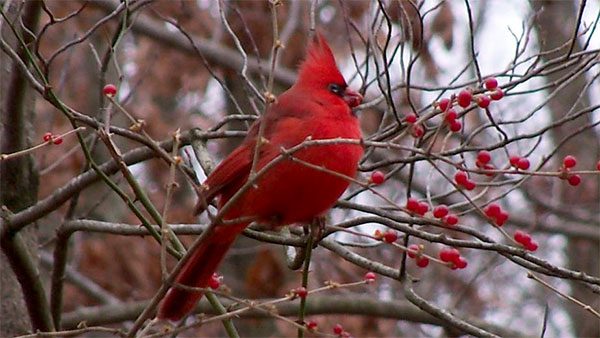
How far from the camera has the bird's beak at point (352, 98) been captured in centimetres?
312

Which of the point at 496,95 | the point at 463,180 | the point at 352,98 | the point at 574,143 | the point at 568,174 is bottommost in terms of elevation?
the point at 568,174

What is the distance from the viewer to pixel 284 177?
8.99ft

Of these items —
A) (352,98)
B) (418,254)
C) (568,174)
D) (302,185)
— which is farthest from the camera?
(352,98)

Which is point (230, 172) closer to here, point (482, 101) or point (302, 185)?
point (302, 185)

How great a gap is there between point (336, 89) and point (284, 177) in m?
0.50

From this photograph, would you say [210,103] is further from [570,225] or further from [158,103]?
[570,225]

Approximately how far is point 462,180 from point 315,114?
61 centimetres

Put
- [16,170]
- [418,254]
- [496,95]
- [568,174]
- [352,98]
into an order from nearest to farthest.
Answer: [568,174] → [418,254] → [496,95] → [352,98] → [16,170]

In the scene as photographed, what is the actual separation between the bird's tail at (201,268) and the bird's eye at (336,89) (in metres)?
0.54

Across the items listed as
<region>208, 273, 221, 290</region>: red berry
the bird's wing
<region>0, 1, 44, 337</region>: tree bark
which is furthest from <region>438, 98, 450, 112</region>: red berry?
<region>0, 1, 44, 337</region>: tree bark

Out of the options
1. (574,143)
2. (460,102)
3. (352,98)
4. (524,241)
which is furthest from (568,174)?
(574,143)

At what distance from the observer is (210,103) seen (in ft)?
30.0

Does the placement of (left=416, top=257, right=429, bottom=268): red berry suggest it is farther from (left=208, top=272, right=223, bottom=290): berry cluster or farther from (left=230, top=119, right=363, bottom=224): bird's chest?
(left=208, top=272, right=223, bottom=290): berry cluster

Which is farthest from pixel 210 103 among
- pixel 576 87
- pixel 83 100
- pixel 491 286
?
pixel 576 87
